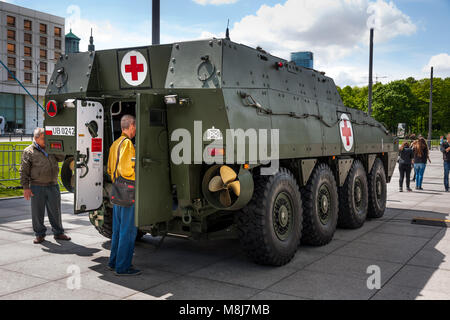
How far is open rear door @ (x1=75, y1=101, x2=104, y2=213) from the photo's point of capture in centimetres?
622

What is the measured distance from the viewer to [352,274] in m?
6.09

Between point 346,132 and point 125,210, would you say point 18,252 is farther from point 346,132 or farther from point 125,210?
point 346,132

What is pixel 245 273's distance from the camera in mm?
6094

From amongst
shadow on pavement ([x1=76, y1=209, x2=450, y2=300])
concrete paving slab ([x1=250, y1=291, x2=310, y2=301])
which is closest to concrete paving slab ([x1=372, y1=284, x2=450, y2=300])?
shadow on pavement ([x1=76, y1=209, x2=450, y2=300])

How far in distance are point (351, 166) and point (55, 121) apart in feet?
17.9

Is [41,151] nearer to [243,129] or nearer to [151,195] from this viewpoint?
[151,195]

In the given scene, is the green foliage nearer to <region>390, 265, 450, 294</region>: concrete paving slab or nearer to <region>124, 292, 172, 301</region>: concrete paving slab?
<region>390, 265, 450, 294</region>: concrete paving slab

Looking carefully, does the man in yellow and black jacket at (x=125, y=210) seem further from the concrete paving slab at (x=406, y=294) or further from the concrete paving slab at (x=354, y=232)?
the concrete paving slab at (x=354, y=232)

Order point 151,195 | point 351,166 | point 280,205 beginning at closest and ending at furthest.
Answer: point 151,195 → point 280,205 → point 351,166

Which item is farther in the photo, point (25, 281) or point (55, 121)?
point (55, 121)

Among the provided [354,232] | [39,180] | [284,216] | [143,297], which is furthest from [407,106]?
[143,297]

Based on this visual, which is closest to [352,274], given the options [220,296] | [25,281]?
[220,296]

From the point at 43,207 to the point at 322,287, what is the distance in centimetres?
464

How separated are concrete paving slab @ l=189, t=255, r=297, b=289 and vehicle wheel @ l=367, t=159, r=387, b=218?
180 inches
